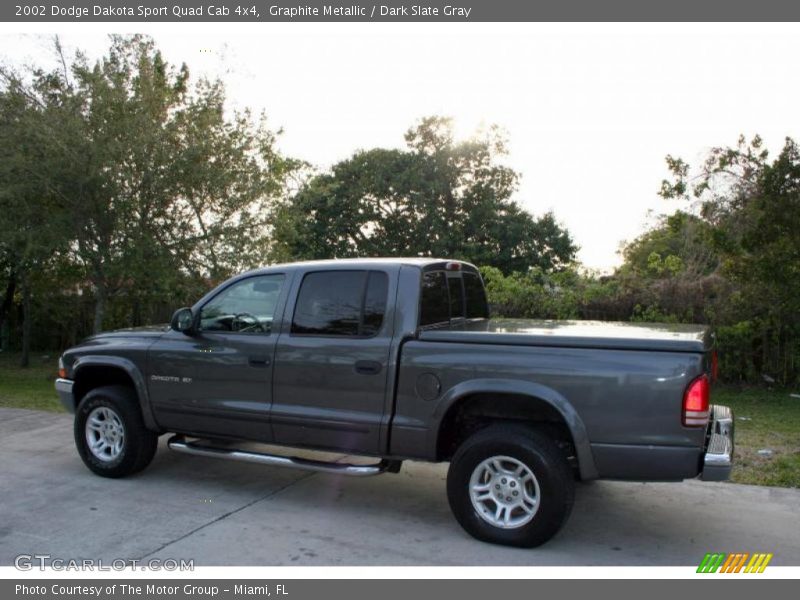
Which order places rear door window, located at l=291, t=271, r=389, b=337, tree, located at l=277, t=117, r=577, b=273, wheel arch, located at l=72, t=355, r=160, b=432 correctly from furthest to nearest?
tree, located at l=277, t=117, r=577, b=273 < wheel arch, located at l=72, t=355, r=160, b=432 < rear door window, located at l=291, t=271, r=389, b=337

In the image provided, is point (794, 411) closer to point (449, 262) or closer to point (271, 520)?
point (449, 262)

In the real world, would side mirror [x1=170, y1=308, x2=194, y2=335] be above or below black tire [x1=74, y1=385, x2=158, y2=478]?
above

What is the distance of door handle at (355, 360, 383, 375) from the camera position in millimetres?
5020

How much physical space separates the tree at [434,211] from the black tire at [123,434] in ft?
93.6

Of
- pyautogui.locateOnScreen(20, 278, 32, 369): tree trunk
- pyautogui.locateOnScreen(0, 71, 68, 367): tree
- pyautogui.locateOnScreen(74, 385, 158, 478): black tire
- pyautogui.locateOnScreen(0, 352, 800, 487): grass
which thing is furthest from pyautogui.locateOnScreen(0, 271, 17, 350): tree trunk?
pyautogui.locateOnScreen(74, 385, 158, 478): black tire

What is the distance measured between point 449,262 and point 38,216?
889cm

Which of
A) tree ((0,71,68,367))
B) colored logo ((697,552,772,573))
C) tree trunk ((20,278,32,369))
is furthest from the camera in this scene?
tree trunk ((20,278,32,369))

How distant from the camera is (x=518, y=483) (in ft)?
15.1

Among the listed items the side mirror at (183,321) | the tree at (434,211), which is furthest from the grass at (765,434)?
the tree at (434,211)

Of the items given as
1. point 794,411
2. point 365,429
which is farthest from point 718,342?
point 365,429

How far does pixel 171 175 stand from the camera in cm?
1157

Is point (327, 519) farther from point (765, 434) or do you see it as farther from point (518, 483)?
point (765, 434)

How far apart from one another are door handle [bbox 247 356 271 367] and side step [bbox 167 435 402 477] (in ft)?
2.25
